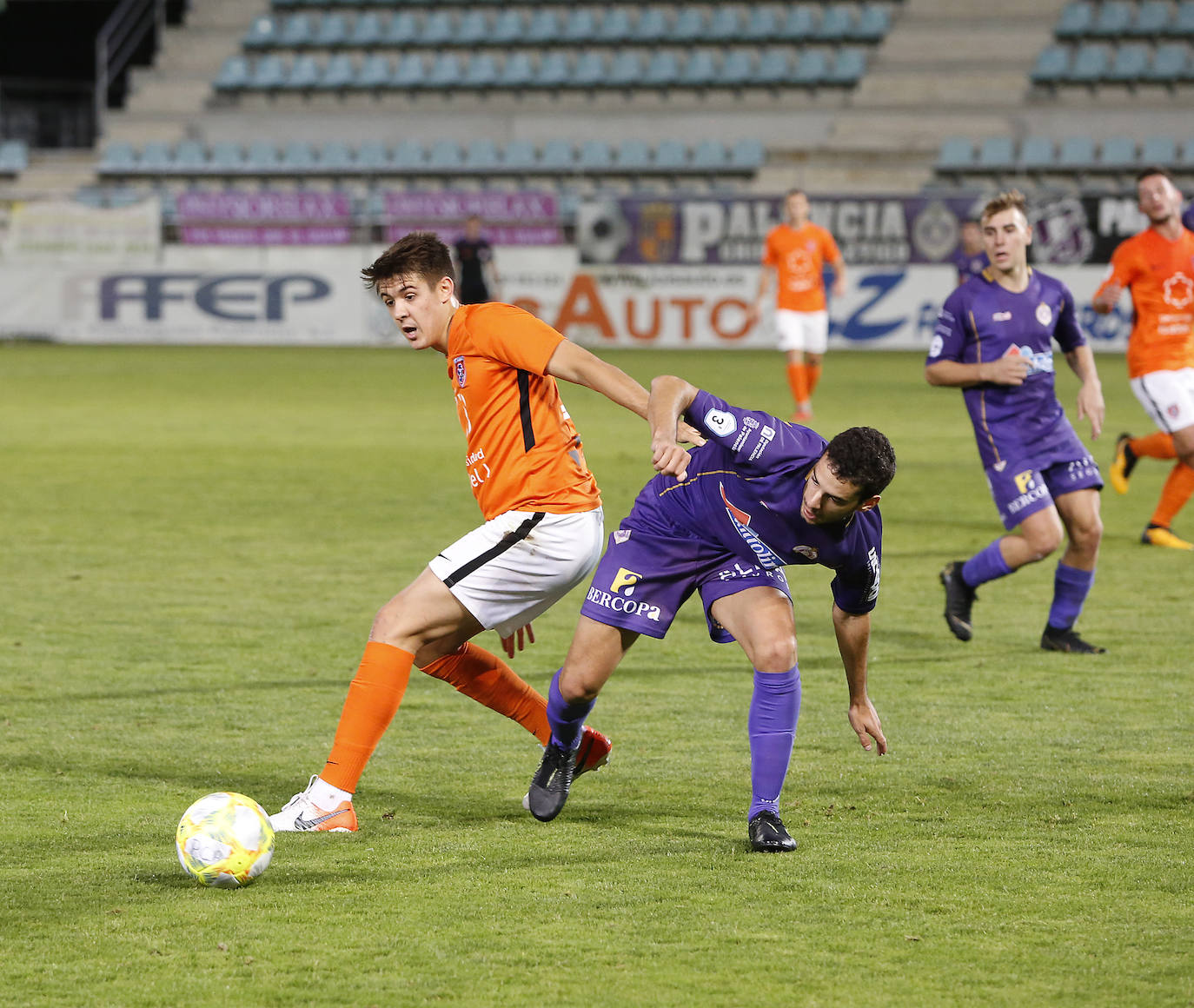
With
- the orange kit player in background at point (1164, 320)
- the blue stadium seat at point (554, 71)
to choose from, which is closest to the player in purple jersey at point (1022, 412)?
the orange kit player in background at point (1164, 320)

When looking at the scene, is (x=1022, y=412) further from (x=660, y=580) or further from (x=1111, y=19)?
(x=1111, y=19)

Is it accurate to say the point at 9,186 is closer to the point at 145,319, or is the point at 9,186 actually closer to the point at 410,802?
the point at 145,319

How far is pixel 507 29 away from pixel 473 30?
76 centimetres

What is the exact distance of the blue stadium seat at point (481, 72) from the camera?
32719 mm

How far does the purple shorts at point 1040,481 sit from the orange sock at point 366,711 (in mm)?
3359

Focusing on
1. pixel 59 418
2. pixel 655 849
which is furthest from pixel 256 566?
pixel 59 418

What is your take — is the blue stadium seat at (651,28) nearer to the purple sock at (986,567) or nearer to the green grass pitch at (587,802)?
the green grass pitch at (587,802)

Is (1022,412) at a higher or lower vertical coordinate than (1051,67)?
lower

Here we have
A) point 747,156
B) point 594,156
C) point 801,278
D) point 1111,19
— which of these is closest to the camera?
point 801,278

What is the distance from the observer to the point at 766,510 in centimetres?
429

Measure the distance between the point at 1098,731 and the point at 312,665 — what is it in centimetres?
295

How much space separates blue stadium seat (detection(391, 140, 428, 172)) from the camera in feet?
102

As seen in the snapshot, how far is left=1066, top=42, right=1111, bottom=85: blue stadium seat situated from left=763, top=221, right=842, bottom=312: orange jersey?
14.2m

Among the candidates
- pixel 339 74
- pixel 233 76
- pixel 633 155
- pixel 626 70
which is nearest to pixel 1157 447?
pixel 633 155
